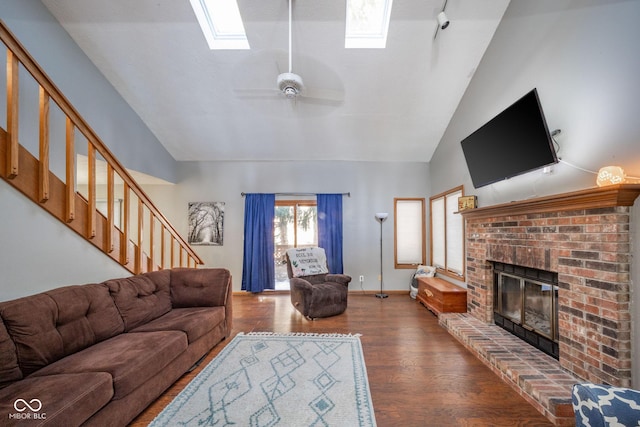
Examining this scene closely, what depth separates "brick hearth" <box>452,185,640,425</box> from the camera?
5.19 feet

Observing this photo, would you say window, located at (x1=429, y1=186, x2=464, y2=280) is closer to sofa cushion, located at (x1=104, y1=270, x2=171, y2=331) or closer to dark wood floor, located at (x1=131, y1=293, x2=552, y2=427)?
dark wood floor, located at (x1=131, y1=293, x2=552, y2=427)

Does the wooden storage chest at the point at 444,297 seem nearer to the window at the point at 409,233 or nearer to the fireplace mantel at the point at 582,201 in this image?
the window at the point at 409,233

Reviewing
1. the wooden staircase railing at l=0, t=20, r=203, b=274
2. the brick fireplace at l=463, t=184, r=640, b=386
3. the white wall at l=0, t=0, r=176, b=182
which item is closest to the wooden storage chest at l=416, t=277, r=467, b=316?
the brick fireplace at l=463, t=184, r=640, b=386

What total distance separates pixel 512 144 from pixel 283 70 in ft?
8.91

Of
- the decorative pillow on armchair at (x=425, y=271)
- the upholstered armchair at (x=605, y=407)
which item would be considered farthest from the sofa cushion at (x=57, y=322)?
Result: the decorative pillow on armchair at (x=425, y=271)

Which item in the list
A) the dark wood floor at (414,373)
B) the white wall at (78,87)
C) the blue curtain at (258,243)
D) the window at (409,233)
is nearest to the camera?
the dark wood floor at (414,373)

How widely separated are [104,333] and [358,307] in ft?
10.1

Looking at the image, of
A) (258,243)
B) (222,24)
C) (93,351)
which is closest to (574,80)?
(222,24)

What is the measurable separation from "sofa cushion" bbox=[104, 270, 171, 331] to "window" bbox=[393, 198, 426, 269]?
3.78 m

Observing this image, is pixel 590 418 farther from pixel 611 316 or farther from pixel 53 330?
pixel 53 330

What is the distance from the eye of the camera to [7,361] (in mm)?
1390

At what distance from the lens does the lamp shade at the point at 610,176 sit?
5.11 feet

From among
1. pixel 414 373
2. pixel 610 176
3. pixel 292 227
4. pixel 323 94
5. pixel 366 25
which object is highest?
pixel 366 25

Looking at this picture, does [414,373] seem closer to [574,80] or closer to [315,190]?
[574,80]
